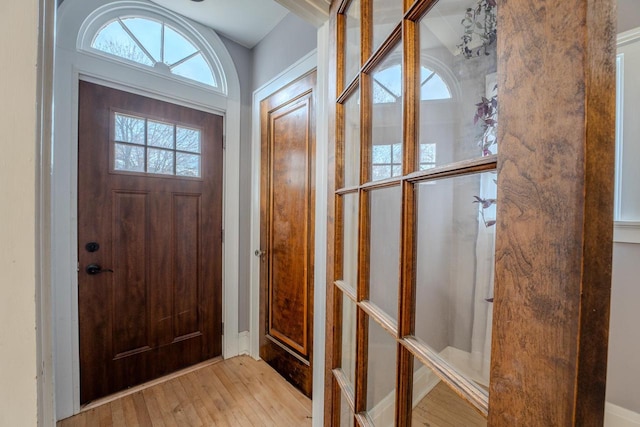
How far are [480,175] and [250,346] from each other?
232cm

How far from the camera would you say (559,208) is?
0.29 metres

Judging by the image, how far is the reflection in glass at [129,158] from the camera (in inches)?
66.6

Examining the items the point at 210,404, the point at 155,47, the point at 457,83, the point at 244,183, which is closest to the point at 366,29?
the point at 457,83

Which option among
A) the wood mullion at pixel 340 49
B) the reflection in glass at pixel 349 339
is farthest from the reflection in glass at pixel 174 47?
the reflection in glass at pixel 349 339

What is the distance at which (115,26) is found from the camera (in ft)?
5.54

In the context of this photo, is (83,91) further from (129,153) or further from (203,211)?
(203,211)

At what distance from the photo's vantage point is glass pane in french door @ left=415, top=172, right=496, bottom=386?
0.46 metres

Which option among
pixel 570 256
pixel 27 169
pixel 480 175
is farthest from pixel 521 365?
pixel 27 169

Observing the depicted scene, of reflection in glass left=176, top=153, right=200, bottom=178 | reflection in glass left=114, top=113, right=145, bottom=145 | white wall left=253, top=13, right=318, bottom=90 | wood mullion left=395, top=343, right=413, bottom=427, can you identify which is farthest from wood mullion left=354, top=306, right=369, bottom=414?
reflection in glass left=114, top=113, right=145, bottom=145

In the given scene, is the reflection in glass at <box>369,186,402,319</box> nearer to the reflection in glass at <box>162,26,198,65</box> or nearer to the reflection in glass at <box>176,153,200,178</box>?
the reflection in glass at <box>176,153,200,178</box>

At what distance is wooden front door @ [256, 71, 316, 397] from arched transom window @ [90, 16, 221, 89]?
1.83ft

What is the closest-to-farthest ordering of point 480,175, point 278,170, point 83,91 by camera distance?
point 480,175, point 83,91, point 278,170

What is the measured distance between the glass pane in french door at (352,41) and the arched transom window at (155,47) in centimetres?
156

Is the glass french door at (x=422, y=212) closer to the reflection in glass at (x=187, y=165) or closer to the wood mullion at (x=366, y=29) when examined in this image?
the wood mullion at (x=366, y=29)
